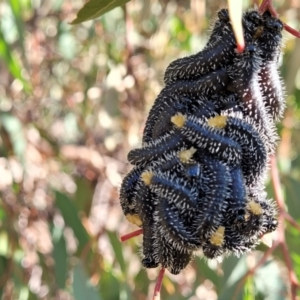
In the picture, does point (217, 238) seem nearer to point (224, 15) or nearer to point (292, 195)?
point (224, 15)

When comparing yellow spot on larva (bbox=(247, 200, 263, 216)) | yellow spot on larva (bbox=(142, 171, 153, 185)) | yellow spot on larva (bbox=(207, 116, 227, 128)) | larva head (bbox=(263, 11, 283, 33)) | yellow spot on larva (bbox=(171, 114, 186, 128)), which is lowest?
yellow spot on larva (bbox=(247, 200, 263, 216))

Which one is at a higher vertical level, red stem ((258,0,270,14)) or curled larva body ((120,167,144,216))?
red stem ((258,0,270,14))

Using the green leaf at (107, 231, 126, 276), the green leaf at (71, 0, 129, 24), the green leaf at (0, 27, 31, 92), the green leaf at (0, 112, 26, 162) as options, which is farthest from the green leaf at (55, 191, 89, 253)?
the green leaf at (71, 0, 129, 24)

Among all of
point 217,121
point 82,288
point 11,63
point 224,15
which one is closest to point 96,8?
point 224,15

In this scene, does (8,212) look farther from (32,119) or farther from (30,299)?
(32,119)

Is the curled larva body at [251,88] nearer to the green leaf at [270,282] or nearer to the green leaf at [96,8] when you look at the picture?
the green leaf at [96,8]

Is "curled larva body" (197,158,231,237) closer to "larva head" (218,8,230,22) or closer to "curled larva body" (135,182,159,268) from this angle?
"curled larva body" (135,182,159,268)

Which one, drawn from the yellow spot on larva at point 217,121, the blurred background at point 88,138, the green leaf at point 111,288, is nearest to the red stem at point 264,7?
the yellow spot on larva at point 217,121
